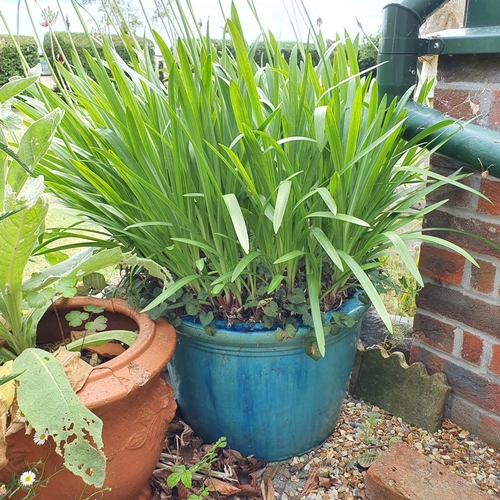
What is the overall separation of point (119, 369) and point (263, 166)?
0.51 m

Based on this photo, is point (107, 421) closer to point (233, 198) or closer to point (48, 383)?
point (48, 383)

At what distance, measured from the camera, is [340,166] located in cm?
114

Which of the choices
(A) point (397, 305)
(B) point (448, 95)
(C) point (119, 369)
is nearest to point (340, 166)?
(B) point (448, 95)

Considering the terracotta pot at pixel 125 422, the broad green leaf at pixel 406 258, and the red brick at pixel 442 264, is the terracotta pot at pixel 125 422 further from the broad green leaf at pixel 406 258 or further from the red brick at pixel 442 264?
the red brick at pixel 442 264

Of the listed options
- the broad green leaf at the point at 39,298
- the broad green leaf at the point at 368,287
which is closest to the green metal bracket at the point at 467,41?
the broad green leaf at the point at 368,287

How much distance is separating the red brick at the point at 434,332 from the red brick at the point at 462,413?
15 centimetres

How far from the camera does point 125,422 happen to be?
1056 mm

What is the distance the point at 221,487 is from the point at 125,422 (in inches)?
14.6

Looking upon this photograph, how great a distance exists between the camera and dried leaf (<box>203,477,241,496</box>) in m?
1.27

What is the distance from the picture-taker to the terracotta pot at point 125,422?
973mm

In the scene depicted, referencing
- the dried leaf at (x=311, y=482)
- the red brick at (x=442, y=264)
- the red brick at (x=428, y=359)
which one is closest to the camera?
the dried leaf at (x=311, y=482)

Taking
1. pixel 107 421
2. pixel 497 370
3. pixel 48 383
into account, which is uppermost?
pixel 48 383

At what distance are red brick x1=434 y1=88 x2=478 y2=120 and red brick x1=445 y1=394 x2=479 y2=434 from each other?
0.81 meters

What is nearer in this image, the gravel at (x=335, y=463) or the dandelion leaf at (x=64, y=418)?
the dandelion leaf at (x=64, y=418)
